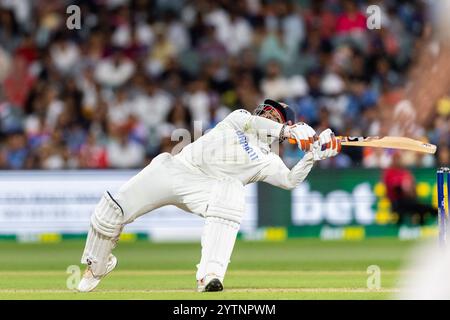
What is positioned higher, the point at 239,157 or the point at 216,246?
the point at 239,157

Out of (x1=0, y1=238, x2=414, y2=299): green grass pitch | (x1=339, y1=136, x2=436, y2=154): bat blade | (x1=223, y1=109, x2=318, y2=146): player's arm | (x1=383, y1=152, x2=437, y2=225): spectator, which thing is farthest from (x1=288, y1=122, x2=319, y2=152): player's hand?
(x1=383, y1=152, x2=437, y2=225): spectator

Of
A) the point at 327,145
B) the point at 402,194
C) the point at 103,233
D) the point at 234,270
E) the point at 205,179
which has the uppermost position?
the point at 402,194

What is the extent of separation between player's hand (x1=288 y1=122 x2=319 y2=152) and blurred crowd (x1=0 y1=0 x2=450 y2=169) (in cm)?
774

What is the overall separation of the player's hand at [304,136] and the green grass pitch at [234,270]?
1138 millimetres

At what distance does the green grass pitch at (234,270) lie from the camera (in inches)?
378

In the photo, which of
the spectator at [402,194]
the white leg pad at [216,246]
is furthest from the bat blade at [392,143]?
the spectator at [402,194]

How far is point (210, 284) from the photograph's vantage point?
9.30 meters

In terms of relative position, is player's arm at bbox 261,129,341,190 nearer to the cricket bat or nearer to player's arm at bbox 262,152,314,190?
player's arm at bbox 262,152,314,190

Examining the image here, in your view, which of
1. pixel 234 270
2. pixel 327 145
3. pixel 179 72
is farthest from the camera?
pixel 179 72

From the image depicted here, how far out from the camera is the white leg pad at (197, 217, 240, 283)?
9312 mm

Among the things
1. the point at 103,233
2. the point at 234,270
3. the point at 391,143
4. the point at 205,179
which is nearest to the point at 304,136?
the point at 391,143

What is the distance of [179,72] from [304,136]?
999 cm

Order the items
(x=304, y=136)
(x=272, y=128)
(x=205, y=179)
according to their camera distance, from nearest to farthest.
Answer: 1. (x=304, y=136)
2. (x=272, y=128)
3. (x=205, y=179)

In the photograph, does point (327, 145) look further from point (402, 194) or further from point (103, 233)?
point (402, 194)
